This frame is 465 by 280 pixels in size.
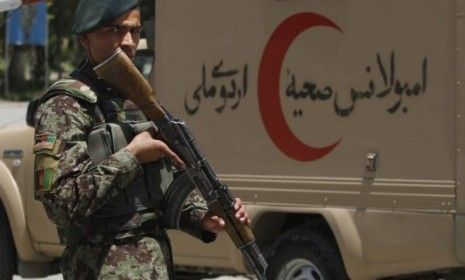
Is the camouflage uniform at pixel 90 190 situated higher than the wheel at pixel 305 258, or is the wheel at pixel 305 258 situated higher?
the camouflage uniform at pixel 90 190

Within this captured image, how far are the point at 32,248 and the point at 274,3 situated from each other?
8.40ft

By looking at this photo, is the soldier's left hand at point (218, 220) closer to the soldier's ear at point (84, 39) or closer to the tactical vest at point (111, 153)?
the tactical vest at point (111, 153)

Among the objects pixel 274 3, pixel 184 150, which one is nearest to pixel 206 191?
pixel 184 150

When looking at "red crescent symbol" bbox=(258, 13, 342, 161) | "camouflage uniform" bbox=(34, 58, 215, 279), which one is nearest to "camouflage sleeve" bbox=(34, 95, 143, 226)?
"camouflage uniform" bbox=(34, 58, 215, 279)

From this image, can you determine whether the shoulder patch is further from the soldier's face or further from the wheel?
the wheel

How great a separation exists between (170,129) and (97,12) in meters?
0.42

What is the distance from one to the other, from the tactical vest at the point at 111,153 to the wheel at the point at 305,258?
3.05 meters

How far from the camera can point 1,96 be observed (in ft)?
122

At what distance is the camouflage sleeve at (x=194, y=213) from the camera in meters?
4.09

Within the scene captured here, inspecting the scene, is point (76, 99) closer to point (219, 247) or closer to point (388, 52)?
point (388, 52)

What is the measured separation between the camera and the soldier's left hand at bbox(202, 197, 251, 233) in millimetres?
4012

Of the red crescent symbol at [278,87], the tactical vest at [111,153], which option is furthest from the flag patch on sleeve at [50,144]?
the red crescent symbol at [278,87]

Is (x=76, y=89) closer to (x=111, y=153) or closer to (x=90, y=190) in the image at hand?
(x=111, y=153)

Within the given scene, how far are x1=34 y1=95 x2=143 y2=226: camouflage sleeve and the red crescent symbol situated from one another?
3.19 metres
